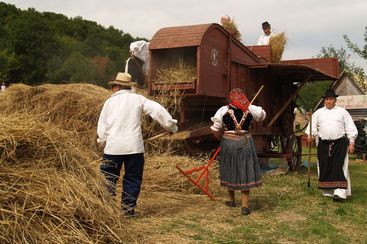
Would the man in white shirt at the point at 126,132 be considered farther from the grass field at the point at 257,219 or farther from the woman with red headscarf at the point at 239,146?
the woman with red headscarf at the point at 239,146

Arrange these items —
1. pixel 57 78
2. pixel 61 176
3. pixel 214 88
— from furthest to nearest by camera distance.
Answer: pixel 57 78 → pixel 214 88 → pixel 61 176

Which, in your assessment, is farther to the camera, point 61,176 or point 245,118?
point 245,118

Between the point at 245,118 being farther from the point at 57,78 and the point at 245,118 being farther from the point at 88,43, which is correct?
the point at 88,43

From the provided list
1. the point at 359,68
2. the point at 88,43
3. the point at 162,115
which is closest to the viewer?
the point at 162,115

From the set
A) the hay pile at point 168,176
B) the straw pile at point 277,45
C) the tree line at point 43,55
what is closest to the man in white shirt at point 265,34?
the straw pile at point 277,45

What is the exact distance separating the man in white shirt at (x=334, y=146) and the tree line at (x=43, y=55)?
30.0m

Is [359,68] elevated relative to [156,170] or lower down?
elevated

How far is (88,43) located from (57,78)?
12449mm

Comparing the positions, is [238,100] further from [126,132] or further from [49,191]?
[49,191]

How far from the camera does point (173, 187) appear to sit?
21.8 feet

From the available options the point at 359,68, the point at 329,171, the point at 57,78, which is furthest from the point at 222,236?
the point at 57,78

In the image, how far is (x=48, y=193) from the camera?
3.41 metres

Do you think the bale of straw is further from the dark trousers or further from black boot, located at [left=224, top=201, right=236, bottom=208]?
the dark trousers

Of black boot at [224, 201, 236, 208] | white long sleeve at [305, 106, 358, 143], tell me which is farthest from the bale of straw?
white long sleeve at [305, 106, 358, 143]
